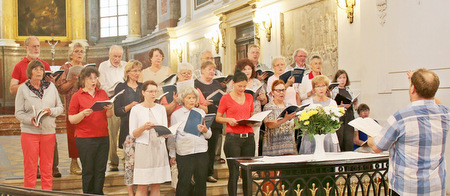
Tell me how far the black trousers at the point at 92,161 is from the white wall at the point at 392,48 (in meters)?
3.98

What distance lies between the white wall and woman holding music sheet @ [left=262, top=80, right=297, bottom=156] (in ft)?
6.90

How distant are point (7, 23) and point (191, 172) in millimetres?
15124

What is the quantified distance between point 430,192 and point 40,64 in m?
3.77

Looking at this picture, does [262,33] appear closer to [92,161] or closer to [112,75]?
[112,75]

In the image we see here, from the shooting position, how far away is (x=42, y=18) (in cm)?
1847

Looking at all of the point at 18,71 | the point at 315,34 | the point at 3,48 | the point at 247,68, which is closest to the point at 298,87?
the point at 247,68

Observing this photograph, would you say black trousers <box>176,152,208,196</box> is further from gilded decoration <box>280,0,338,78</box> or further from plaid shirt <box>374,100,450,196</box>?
gilded decoration <box>280,0,338,78</box>

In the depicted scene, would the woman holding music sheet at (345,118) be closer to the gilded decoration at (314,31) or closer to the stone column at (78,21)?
the gilded decoration at (314,31)

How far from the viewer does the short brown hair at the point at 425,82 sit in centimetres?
327

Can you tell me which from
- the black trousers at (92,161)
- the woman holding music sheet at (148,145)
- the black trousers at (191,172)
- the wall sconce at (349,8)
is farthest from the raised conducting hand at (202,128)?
the wall sconce at (349,8)

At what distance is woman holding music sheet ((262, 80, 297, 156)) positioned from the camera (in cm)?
529

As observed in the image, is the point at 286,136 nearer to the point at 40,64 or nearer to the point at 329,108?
the point at 329,108

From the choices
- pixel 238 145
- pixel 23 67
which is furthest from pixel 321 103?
pixel 23 67

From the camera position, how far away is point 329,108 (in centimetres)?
451
